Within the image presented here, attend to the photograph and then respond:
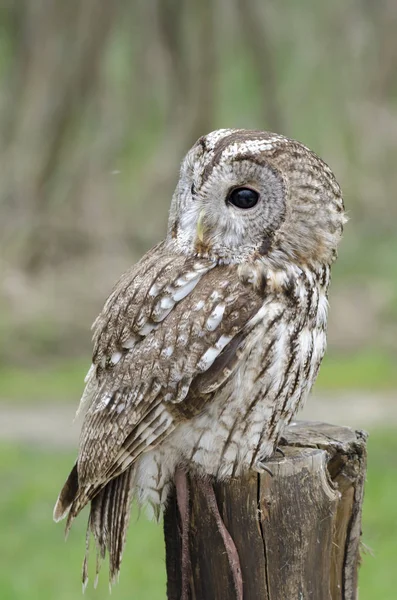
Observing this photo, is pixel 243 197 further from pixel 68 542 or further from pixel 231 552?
pixel 68 542

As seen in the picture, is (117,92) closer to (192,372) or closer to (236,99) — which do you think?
(236,99)

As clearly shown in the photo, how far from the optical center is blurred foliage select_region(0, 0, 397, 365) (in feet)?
27.1

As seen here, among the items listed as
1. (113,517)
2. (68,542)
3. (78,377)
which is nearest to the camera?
(113,517)

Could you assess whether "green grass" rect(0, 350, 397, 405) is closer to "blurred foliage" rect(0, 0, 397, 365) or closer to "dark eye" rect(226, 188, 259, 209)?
"blurred foliage" rect(0, 0, 397, 365)

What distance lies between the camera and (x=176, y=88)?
27.8 feet

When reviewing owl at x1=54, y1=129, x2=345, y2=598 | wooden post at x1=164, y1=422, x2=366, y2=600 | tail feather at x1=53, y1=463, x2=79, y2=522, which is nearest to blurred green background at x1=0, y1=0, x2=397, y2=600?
tail feather at x1=53, y1=463, x2=79, y2=522

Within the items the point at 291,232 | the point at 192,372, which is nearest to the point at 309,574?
the point at 192,372

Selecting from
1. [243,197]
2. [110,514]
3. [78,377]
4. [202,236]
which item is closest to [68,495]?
[110,514]

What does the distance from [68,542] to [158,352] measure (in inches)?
126

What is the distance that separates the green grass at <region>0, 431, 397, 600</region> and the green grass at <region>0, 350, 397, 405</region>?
1.65 metres

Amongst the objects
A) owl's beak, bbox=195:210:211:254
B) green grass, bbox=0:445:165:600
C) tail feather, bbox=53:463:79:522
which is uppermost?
green grass, bbox=0:445:165:600

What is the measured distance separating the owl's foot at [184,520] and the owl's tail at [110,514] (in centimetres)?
14

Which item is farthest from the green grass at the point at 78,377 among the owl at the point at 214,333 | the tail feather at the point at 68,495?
the owl at the point at 214,333

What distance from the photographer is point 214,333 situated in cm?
249
